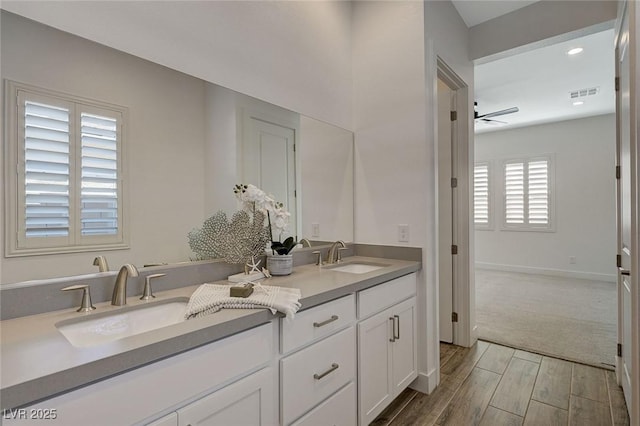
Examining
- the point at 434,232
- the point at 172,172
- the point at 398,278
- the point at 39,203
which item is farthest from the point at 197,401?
the point at 434,232

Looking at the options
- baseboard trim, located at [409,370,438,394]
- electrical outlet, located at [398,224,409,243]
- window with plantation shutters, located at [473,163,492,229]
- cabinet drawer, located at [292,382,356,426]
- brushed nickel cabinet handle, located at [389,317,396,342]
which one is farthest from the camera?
window with plantation shutters, located at [473,163,492,229]

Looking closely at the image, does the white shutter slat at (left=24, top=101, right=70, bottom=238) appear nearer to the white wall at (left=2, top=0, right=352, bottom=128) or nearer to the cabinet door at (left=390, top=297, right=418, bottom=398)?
the white wall at (left=2, top=0, right=352, bottom=128)

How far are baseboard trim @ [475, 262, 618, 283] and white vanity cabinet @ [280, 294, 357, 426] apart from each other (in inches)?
231

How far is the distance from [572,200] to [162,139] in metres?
6.65

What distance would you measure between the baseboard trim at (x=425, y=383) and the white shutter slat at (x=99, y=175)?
204cm

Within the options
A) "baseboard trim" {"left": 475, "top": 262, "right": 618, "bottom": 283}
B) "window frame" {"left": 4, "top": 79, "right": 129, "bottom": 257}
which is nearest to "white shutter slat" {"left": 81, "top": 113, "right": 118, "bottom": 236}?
"window frame" {"left": 4, "top": 79, "right": 129, "bottom": 257}

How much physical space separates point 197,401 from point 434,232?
6.02ft

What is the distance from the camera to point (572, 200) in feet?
18.5

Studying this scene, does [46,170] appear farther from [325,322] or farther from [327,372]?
[327,372]

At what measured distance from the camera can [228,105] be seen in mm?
1733

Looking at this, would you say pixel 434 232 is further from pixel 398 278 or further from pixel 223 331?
pixel 223 331

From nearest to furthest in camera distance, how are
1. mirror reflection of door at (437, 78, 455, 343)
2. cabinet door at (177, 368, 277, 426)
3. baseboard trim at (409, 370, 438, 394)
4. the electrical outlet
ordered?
cabinet door at (177, 368, 277, 426) < baseboard trim at (409, 370, 438, 394) < the electrical outlet < mirror reflection of door at (437, 78, 455, 343)

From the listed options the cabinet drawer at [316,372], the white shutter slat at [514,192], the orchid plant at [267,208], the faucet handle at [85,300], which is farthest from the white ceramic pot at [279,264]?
the white shutter slat at [514,192]

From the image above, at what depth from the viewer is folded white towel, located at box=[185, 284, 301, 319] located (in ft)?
3.64
